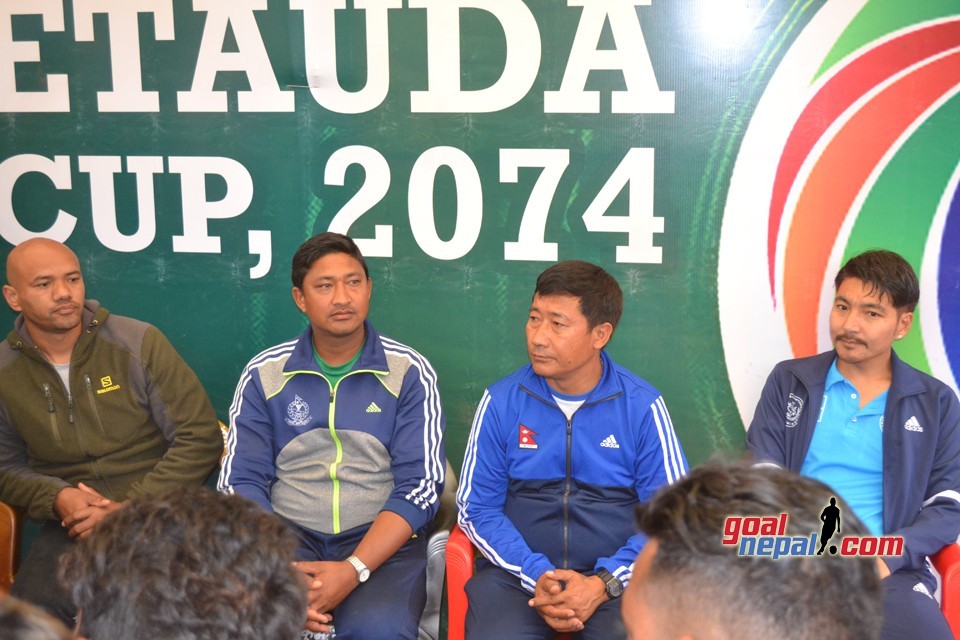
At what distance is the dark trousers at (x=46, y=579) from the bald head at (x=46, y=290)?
0.62 meters

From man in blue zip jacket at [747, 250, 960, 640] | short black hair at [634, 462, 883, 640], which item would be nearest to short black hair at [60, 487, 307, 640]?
short black hair at [634, 462, 883, 640]

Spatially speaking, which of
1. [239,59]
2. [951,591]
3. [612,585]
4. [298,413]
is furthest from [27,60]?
[951,591]

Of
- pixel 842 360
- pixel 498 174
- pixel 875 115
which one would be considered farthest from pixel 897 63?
pixel 498 174

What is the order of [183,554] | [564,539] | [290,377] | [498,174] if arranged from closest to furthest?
[183,554] < [564,539] < [290,377] < [498,174]

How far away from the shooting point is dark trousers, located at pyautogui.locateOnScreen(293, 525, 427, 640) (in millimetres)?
2402

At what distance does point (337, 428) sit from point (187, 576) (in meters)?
1.63

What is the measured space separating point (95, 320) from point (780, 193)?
227 centimetres

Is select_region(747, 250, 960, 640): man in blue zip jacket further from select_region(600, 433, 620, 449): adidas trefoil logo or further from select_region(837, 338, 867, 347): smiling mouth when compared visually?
select_region(600, 433, 620, 449): adidas trefoil logo

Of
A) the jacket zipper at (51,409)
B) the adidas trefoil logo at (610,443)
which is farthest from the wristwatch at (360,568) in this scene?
the jacket zipper at (51,409)

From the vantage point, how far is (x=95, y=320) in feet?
9.68

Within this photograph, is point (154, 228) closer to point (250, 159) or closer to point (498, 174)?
point (250, 159)

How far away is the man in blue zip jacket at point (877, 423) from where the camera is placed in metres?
A: 2.54

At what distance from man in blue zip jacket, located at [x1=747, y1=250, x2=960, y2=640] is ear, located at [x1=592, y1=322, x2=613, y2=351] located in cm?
54

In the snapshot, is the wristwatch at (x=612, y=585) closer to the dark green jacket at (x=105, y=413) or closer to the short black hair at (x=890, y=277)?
the short black hair at (x=890, y=277)
